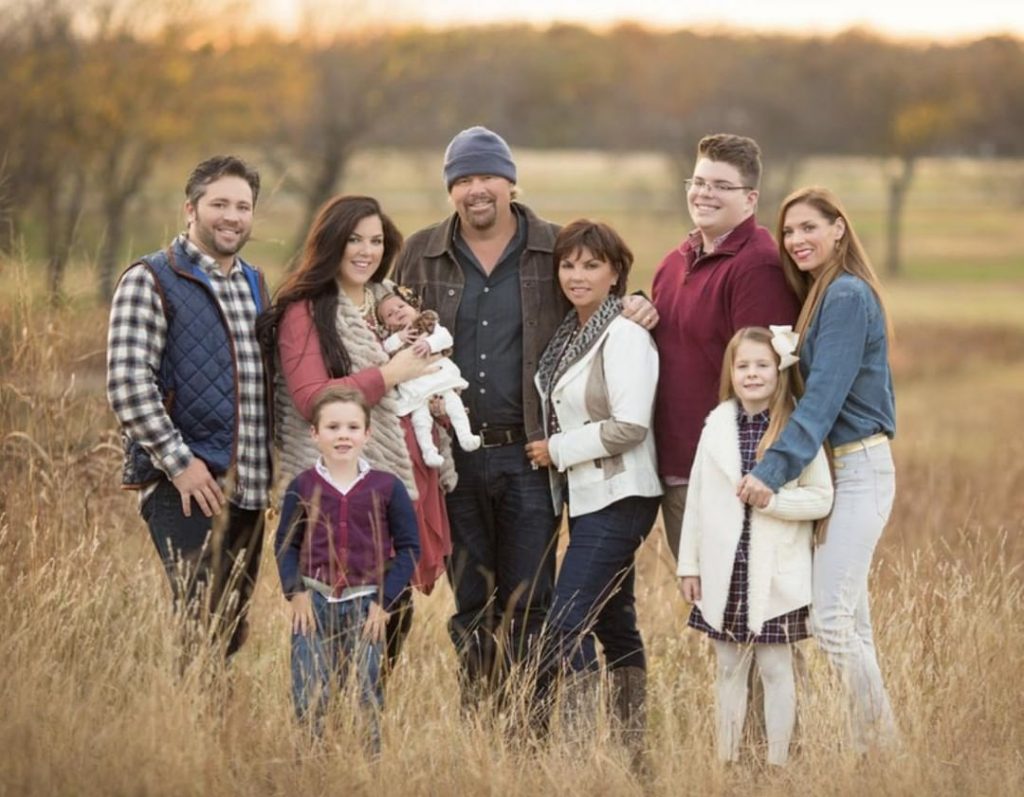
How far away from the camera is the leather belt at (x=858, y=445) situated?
4.86 metres

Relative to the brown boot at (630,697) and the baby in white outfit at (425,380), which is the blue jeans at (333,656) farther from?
the brown boot at (630,697)

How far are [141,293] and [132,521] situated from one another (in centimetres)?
227

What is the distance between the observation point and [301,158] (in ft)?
113

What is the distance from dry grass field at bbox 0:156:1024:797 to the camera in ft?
14.3

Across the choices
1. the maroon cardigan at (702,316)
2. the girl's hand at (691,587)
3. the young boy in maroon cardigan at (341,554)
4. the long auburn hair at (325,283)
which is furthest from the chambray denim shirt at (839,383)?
the long auburn hair at (325,283)

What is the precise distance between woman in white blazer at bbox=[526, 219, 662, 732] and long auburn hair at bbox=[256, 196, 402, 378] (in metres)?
0.80

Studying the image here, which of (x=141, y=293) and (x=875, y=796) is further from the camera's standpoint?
(x=141, y=293)

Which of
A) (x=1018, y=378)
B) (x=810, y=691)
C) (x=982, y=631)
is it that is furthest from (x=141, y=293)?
(x=1018, y=378)

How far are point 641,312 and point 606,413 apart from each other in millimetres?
385

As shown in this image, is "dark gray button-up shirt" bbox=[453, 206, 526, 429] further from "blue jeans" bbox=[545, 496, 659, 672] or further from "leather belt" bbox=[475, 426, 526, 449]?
"blue jeans" bbox=[545, 496, 659, 672]

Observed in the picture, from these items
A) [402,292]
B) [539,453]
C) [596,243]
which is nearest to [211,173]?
[402,292]

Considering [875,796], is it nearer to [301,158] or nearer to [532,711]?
[532,711]

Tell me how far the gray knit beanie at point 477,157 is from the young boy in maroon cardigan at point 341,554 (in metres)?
1.17

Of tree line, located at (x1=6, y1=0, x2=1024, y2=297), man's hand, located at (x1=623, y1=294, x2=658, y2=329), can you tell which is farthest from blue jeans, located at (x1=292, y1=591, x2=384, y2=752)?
tree line, located at (x1=6, y1=0, x2=1024, y2=297)
